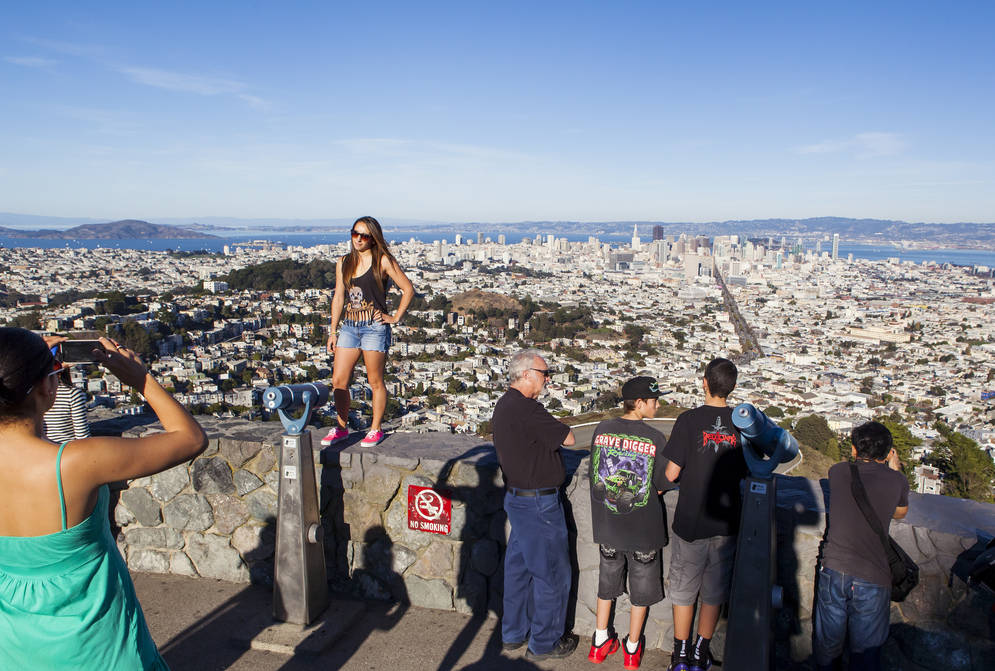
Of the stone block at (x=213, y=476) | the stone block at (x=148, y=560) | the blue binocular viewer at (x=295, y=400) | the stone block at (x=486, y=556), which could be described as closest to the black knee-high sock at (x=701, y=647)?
the stone block at (x=486, y=556)

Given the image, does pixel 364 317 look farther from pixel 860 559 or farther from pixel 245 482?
pixel 860 559

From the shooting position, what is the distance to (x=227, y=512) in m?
3.34

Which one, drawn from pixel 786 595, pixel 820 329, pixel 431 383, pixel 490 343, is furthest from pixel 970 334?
pixel 786 595

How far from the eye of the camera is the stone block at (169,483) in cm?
336

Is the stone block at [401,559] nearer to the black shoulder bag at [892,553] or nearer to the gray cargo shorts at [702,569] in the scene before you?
the gray cargo shorts at [702,569]

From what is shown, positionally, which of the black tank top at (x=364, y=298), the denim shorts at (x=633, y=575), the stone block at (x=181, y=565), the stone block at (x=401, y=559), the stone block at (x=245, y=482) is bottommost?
the stone block at (x=181, y=565)

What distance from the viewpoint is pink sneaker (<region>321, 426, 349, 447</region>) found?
129 inches

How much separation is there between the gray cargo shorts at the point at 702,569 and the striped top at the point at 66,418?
2610 millimetres

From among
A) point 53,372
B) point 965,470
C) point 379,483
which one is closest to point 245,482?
point 379,483

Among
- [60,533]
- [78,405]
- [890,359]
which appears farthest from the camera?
[890,359]

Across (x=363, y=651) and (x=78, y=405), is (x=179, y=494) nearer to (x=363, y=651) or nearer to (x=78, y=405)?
(x=78, y=405)

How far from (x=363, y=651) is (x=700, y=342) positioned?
27821 millimetres

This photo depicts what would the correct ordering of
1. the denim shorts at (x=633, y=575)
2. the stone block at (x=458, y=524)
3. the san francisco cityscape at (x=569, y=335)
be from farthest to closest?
the san francisco cityscape at (x=569, y=335) → the stone block at (x=458, y=524) → the denim shorts at (x=633, y=575)

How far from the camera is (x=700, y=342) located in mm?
28891
